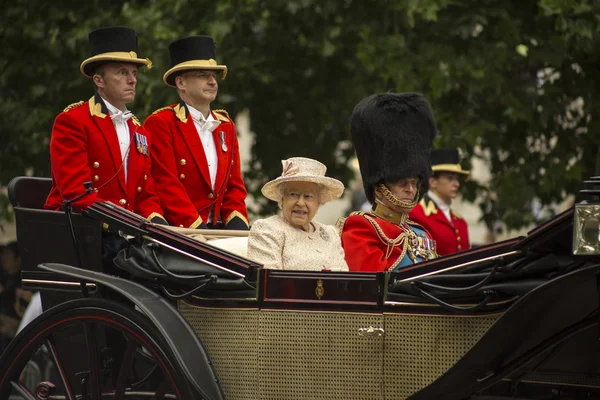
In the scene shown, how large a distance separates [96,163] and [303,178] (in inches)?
45.3

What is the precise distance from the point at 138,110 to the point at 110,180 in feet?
16.0

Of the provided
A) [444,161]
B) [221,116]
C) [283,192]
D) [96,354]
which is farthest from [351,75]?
[96,354]

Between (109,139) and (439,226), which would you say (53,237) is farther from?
(439,226)

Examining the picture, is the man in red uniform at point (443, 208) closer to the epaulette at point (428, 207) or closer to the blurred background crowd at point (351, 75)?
the epaulette at point (428, 207)

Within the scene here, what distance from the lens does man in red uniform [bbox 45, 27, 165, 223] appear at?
5.91 m

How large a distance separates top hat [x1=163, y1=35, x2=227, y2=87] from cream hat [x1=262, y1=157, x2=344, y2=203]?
49.9 inches

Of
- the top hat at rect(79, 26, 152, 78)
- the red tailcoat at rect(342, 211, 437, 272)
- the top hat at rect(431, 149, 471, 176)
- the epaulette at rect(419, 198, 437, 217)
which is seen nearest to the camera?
the red tailcoat at rect(342, 211, 437, 272)

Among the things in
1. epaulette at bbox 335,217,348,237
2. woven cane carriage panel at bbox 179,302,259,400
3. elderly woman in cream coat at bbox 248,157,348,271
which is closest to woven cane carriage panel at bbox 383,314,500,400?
woven cane carriage panel at bbox 179,302,259,400

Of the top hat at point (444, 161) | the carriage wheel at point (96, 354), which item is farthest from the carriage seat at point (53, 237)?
the top hat at point (444, 161)

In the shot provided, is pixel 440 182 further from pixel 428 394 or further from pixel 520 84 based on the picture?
pixel 428 394

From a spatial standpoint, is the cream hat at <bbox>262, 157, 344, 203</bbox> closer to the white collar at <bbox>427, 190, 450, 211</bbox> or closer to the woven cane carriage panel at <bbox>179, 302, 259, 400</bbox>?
the woven cane carriage panel at <bbox>179, 302, 259, 400</bbox>

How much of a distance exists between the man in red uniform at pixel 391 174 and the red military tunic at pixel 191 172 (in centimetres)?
89

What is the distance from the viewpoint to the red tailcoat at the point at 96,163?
5816 mm

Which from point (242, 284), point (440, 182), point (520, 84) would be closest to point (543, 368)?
point (242, 284)
